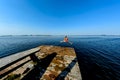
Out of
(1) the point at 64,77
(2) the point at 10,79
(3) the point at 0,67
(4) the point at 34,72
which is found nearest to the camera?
(3) the point at 0,67

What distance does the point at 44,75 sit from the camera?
509 cm

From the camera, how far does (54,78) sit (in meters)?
4.77

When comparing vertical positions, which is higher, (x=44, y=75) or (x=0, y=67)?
(x=0, y=67)

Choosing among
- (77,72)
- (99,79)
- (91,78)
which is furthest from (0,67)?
(99,79)

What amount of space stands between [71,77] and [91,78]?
3.07 m

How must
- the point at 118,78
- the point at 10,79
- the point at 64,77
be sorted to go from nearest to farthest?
1. the point at 10,79
2. the point at 64,77
3. the point at 118,78

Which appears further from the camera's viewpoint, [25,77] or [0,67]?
[25,77]

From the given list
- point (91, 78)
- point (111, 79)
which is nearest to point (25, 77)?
point (91, 78)

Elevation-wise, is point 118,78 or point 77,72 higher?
point 77,72

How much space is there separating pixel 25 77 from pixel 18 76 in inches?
20.2

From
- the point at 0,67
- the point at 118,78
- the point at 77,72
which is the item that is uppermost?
the point at 0,67

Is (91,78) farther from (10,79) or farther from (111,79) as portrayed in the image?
(10,79)

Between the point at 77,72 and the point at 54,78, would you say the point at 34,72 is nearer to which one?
the point at 54,78

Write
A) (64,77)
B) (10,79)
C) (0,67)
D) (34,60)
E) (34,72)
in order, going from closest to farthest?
1. (0,67)
2. (10,79)
3. (64,77)
4. (34,72)
5. (34,60)
